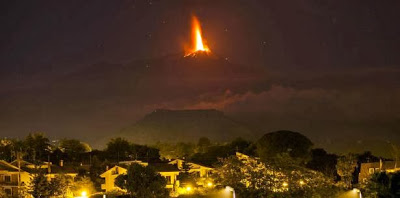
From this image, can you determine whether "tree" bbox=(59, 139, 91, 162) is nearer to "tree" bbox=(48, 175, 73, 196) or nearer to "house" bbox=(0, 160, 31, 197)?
"house" bbox=(0, 160, 31, 197)

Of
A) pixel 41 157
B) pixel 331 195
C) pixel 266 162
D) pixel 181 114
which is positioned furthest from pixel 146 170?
pixel 181 114

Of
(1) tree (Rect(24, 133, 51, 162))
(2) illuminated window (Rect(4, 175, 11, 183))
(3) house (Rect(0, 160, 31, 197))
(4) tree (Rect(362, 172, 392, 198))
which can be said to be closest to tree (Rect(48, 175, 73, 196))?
(3) house (Rect(0, 160, 31, 197))

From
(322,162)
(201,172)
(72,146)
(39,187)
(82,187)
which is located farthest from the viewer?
(72,146)

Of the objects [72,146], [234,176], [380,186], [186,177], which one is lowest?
[186,177]

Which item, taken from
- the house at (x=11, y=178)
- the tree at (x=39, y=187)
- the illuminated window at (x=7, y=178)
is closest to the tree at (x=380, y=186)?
the tree at (x=39, y=187)

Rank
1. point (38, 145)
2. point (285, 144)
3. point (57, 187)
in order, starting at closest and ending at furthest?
1. point (57, 187)
2. point (285, 144)
3. point (38, 145)

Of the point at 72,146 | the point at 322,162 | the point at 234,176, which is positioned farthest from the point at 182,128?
the point at 234,176

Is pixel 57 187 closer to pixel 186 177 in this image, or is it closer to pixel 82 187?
pixel 82 187

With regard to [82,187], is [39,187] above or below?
above
